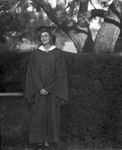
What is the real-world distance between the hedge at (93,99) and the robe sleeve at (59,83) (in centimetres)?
55

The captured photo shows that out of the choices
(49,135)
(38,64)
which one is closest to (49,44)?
(38,64)

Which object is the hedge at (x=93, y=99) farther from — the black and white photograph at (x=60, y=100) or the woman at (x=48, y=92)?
the woman at (x=48, y=92)

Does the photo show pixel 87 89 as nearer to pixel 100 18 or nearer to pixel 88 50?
pixel 88 50

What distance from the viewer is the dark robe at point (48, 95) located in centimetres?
507

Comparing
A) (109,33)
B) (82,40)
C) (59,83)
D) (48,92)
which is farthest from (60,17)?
(48,92)

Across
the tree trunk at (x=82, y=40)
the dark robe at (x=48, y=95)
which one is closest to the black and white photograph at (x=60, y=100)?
the dark robe at (x=48, y=95)

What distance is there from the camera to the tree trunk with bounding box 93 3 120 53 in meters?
7.71

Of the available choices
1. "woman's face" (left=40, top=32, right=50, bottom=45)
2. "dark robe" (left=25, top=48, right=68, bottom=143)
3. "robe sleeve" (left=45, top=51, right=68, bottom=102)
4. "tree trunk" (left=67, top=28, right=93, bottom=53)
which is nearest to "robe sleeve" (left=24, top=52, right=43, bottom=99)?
"dark robe" (left=25, top=48, right=68, bottom=143)

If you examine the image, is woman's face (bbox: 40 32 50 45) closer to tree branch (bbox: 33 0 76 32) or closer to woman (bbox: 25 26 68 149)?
woman (bbox: 25 26 68 149)

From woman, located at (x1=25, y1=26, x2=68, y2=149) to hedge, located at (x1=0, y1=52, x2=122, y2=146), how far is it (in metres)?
0.60

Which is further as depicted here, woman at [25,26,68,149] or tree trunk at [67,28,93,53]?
tree trunk at [67,28,93,53]

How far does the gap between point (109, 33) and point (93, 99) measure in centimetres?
252

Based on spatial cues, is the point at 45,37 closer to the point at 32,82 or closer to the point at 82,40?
the point at 32,82

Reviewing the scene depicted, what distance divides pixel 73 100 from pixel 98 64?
0.73m
